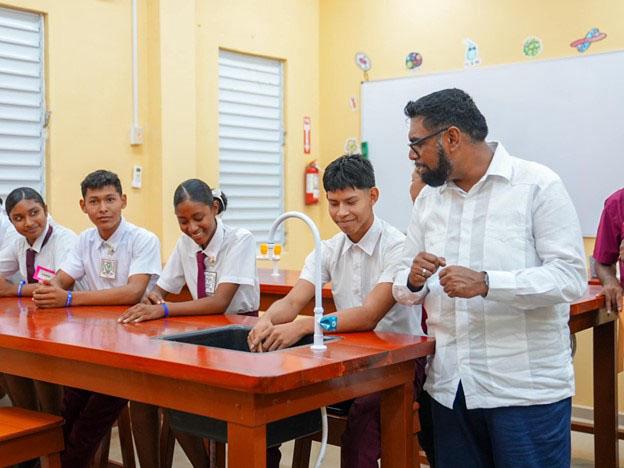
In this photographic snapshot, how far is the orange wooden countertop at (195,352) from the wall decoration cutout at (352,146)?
3.09 metres

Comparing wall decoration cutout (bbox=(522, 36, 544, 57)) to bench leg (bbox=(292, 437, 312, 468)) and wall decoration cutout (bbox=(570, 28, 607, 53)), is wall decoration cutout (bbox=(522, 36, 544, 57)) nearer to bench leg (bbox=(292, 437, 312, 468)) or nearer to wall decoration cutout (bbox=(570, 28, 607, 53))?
wall decoration cutout (bbox=(570, 28, 607, 53))

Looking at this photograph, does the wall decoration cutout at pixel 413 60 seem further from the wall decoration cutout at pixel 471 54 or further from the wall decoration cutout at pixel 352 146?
the wall decoration cutout at pixel 352 146

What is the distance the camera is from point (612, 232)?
3.42 m

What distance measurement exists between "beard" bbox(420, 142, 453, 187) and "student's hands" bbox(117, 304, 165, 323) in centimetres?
116

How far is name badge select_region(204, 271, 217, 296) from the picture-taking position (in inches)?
121

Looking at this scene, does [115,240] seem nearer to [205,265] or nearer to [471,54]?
[205,265]

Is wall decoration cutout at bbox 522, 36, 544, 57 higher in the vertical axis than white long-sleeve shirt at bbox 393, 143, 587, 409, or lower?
higher

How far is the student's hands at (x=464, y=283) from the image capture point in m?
1.95

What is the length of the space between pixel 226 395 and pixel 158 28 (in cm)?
350

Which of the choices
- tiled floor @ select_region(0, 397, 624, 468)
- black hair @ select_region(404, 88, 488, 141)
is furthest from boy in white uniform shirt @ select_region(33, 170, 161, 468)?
black hair @ select_region(404, 88, 488, 141)

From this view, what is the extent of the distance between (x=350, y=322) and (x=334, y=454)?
6.09ft

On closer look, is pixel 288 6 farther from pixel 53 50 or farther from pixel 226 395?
pixel 226 395

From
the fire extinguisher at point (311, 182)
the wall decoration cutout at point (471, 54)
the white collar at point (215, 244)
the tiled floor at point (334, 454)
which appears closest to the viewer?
the white collar at point (215, 244)

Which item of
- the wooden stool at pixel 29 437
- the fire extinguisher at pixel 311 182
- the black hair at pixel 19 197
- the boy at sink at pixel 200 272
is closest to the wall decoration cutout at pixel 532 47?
the fire extinguisher at pixel 311 182
